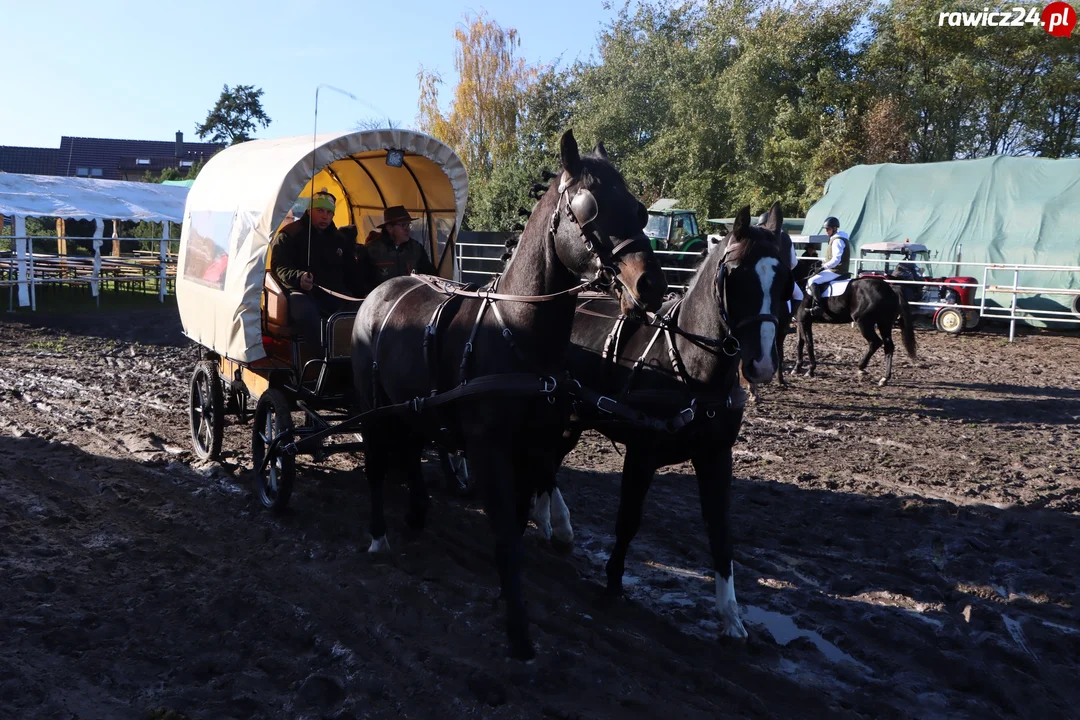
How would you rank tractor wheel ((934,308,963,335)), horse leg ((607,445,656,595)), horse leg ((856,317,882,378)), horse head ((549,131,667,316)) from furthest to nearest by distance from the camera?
tractor wheel ((934,308,963,335)) < horse leg ((856,317,882,378)) < horse leg ((607,445,656,595)) < horse head ((549,131,667,316))

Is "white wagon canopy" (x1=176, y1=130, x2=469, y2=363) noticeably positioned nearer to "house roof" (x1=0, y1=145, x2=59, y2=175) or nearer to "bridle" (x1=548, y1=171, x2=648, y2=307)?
"bridle" (x1=548, y1=171, x2=648, y2=307)

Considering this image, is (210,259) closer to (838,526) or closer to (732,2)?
(838,526)

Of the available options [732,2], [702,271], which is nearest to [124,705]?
[702,271]

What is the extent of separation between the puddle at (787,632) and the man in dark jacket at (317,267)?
11.1 feet

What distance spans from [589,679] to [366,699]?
94 centimetres

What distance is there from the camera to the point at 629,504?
4.75 m

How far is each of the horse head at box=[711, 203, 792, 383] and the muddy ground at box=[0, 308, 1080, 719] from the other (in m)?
1.37

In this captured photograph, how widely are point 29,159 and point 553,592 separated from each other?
2666 inches

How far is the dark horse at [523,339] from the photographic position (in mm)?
3814

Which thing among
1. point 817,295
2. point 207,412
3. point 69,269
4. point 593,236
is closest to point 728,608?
point 593,236

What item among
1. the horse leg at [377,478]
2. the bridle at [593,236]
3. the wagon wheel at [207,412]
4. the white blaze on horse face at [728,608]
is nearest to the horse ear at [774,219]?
the bridle at [593,236]

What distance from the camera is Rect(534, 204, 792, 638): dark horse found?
4297mm

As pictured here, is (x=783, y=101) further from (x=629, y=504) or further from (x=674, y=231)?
(x=629, y=504)

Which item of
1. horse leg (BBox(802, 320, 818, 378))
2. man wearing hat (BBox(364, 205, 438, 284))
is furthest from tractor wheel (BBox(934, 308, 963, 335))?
man wearing hat (BBox(364, 205, 438, 284))
